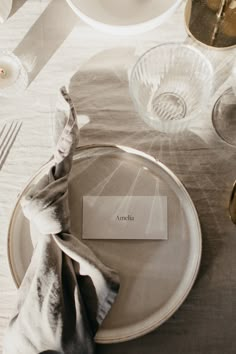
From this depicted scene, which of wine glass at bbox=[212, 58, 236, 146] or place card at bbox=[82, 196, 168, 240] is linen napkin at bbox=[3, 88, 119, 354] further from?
wine glass at bbox=[212, 58, 236, 146]

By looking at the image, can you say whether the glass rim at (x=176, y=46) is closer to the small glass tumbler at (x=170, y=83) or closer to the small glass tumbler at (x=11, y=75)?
the small glass tumbler at (x=170, y=83)

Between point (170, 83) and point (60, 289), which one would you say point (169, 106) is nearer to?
point (170, 83)

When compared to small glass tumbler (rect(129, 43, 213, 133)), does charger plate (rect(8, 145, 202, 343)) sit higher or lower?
lower

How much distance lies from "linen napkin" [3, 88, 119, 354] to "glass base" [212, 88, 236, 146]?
9.0 inches

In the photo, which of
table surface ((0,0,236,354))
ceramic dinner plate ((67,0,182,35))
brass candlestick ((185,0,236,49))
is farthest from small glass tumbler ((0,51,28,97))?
brass candlestick ((185,0,236,49))

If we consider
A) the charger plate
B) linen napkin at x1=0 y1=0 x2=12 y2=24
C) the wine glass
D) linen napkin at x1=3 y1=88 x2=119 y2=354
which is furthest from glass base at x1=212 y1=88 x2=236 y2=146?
linen napkin at x1=0 y1=0 x2=12 y2=24

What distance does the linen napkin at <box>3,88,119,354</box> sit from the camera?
57cm

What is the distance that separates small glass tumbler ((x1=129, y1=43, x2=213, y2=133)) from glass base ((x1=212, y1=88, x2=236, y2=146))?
30 mm

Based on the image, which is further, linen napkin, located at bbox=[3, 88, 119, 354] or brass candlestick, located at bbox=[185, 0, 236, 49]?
brass candlestick, located at bbox=[185, 0, 236, 49]

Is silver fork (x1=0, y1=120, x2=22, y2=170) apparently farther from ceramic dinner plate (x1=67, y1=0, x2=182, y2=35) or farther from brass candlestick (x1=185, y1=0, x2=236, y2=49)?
brass candlestick (x1=185, y1=0, x2=236, y2=49)

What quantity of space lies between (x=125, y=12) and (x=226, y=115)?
20 cm

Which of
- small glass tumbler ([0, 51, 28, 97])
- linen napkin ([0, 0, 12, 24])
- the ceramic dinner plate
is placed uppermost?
the ceramic dinner plate

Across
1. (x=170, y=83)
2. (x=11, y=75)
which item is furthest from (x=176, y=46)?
(x=11, y=75)

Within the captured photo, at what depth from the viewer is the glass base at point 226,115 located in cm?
70
